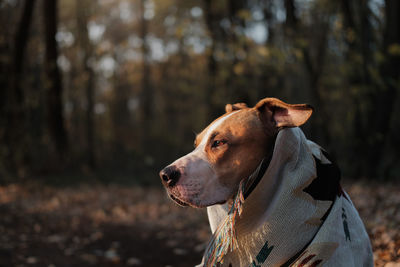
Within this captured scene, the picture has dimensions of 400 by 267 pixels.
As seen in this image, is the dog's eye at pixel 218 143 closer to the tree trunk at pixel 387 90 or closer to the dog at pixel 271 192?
the dog at pixel 271 192

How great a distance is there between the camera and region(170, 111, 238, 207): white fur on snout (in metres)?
2.44

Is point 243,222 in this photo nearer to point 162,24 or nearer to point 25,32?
point 25,32

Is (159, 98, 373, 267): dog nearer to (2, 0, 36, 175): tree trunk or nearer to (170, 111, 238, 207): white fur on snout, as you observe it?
(170, 111, 238, 207): white fur on snout

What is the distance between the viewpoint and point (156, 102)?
36.2m

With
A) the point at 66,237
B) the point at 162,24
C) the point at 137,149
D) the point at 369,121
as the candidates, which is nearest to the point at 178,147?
the point at 137,149

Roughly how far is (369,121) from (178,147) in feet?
41.6

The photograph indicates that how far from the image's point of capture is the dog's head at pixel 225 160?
244cm

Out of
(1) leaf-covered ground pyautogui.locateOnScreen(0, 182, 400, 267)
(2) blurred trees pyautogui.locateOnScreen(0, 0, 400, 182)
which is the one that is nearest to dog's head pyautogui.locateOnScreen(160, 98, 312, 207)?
(1) leaf-covered ground pyautogui.locateOnScreen(0, 182, 400, 267)

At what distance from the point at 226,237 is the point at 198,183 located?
0.41m

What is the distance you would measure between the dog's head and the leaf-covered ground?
193 centimetres

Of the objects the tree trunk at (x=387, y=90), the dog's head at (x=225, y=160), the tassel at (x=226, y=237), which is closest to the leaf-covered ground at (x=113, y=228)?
the tree trunk at (x=387, y=90)

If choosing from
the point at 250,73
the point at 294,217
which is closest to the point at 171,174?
the point at 294,217

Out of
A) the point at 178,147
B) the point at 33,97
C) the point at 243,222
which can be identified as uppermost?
the point at 33,97

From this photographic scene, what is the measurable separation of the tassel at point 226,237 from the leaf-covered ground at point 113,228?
6.00 feet
